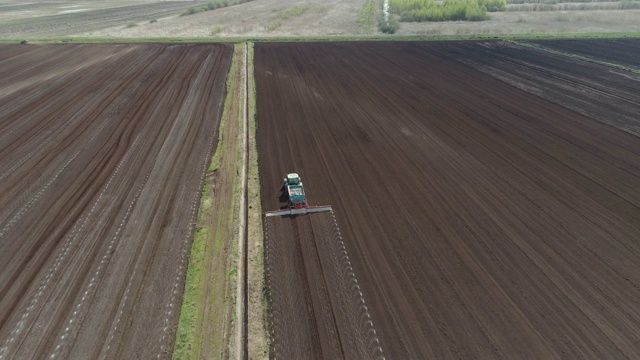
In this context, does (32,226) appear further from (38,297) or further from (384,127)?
(384,127)

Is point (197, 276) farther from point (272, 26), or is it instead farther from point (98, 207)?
point (272, 26)

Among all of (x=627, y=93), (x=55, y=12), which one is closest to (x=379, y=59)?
(x=627, y=93)

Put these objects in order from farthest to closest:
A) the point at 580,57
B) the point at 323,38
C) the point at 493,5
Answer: the point at 493,5 < the point at 323,38 < the point at 580,57

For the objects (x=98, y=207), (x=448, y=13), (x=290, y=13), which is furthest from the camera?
(x=290, y=13)

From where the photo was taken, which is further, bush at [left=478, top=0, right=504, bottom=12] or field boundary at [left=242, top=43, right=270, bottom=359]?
bush at [left=478, top=0, right=504, bottom=12]

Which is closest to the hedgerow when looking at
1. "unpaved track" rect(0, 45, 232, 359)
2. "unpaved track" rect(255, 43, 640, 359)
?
"unpaved track" rect(255, 43, 640, 359)

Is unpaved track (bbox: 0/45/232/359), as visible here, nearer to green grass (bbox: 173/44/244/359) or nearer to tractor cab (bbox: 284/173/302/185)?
green grass (bbox: 173/44/244/359)

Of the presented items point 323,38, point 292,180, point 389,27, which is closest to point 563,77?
point 389,27
